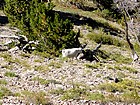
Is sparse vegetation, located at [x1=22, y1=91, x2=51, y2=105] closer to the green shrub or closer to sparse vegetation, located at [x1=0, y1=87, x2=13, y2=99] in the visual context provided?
sparse vegetation, located at [x1=0, y1=87, x2=13, y2=99]

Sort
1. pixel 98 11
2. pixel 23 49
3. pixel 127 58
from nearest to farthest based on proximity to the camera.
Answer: pixel 23 49 < pixel 127 58 < pixel 98 11

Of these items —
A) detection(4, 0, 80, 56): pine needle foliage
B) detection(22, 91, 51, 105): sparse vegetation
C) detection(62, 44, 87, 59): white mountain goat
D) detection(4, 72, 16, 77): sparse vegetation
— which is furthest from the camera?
detection(4, 0, 80, 56): pine needle foliage

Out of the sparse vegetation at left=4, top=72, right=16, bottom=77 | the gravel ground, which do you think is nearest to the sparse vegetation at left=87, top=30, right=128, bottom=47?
the gravel ground

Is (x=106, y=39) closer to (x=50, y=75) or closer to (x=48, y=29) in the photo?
(x=48, y=29)

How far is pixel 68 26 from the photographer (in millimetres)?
28578

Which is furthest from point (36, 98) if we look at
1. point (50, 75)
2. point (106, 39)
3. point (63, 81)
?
point (106, 39)

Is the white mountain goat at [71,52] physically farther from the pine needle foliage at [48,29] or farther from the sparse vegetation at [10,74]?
the sparse vegetation at [10,74]

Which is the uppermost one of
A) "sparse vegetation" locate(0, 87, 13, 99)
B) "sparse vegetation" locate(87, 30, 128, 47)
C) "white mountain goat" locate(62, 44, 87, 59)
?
"sparse vegetation" locate(0, 87, 13, 99)

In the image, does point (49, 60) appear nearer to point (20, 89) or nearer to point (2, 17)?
point (20, 89)

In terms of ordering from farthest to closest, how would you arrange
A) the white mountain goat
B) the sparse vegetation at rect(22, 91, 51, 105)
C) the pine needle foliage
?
the pine needle foliage, the white mountain goat, the sparse vegetation at rect(22, 91, 51, 105)

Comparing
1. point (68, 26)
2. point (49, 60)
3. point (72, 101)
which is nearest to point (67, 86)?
point (72, 101)

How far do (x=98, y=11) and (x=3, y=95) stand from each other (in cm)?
4520

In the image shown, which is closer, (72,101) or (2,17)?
(72,101)

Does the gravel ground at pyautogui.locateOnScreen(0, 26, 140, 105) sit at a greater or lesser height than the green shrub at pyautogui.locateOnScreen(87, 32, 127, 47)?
greater
